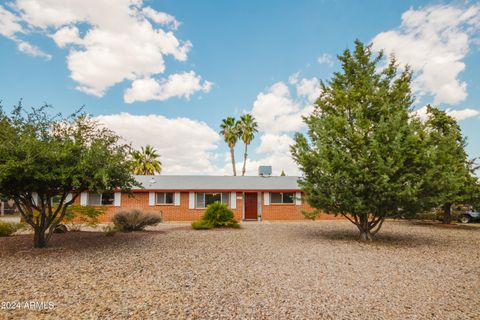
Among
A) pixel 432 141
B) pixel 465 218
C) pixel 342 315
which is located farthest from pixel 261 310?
pixel 465 218

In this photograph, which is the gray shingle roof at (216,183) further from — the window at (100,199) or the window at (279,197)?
the window at (100,199)

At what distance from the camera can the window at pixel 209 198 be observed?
72.9 ft

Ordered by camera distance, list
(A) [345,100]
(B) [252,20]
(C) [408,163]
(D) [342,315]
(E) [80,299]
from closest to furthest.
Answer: (D) [342,315], (E) [80,299], (C) [408,163], (A) [345,100], (B) [252,20]

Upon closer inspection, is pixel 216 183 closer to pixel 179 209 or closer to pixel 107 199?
pixel 179 209

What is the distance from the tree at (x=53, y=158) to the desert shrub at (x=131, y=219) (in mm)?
4808

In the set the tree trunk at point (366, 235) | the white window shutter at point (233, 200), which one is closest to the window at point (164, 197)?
the white window shutter at point (233, 200)

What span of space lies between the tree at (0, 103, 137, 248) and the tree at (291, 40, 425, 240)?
749 cm

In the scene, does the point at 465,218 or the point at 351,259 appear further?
the point at 465,218

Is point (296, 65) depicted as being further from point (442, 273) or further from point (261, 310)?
point (261, 310)

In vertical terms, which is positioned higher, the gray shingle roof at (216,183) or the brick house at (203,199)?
the gray shingle roof at (216,183)

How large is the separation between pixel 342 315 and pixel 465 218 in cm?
2444

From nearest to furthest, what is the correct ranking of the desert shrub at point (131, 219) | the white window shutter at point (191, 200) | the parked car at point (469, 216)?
the desert shrub at point (131, 219)
the parked car at point (469, 216)
the white window shutter at point (191, 200)

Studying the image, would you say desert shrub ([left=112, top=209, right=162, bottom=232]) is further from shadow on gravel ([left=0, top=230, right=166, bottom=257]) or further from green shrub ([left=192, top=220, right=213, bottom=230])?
green shrub ([left=192, top=220, right=213, bottom=230])

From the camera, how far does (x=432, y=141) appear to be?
35.8ft
